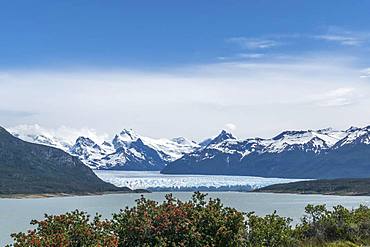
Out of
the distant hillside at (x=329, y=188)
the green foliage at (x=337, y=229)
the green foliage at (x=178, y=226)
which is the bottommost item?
the green foliage at (x=337, y=229)

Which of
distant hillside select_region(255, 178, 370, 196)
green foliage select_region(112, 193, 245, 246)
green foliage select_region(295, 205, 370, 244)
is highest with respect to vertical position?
distant hillside select_region(255, 178, 370, 196)

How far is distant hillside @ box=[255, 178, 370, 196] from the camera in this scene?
172 metres

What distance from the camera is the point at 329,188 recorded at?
183m

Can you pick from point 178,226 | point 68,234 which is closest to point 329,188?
point 178,226

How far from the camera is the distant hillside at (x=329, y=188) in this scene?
171613 mm

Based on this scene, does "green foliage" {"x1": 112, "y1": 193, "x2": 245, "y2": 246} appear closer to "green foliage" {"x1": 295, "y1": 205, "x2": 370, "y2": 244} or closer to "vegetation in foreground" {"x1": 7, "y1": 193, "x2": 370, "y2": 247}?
"vegetation in foreground" {"x1": 7, "y1": 193, "x2": 370, "y2": 247}

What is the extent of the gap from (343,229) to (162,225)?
9967 mm

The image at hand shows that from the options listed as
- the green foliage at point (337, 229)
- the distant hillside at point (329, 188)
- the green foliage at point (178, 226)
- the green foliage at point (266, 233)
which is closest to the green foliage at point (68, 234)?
the green foliage at point (178, 226)

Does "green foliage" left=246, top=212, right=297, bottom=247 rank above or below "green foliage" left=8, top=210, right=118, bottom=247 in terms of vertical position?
below

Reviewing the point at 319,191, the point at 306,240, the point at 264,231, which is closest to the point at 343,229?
the point at 306,240

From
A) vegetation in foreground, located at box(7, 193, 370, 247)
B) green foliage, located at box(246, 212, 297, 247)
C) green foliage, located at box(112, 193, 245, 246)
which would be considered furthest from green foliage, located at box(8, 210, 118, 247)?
green foliage, located at box(246, 212, 297, 247)

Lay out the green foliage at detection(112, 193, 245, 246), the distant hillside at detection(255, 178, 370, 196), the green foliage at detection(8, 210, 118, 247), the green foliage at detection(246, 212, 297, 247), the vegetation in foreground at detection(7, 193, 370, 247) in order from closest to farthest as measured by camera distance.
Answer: the green foliage at detection(8, 210, 118, 247)
the vegetation in foreground at detection(7, 193, 370, 247)
the green foliage at detection(112, 193, 245, 246)
the green foliage at detection(246, 212, 297, 247)
the distant hillside at detection(255, 178, 370, 196)

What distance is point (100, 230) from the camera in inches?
600

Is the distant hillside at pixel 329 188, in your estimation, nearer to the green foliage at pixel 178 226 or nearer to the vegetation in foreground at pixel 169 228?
the vegetation in foreground at pixel 169 228
